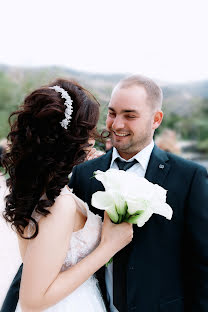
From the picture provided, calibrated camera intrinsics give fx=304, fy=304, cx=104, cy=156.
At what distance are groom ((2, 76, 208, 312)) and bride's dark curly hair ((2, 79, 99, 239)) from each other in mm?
524

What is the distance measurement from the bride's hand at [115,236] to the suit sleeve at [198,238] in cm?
52

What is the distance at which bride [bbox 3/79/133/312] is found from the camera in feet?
5.30

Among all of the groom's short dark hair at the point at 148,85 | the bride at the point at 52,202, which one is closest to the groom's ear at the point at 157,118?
the groom's short dark hair at the point at 148,85

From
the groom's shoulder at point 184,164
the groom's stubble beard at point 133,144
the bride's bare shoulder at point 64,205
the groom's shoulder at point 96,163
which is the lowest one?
the groom's shoulder at point 96,163

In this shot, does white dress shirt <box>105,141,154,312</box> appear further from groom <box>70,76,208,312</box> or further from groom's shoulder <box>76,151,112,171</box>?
groom's shoulder <box>76,151,112,171</box>

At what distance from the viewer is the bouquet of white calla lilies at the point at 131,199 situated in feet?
5.58

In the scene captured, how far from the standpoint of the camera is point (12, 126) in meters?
1.83

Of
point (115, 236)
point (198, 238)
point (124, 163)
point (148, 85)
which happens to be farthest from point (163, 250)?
point (148, 85)

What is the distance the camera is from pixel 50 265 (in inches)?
63.1

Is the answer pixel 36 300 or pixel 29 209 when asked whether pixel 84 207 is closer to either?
pixel 29 209

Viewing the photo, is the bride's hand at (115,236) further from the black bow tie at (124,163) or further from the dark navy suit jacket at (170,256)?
the black bow tie at (124,163)

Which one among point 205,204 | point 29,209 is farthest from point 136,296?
point 29,209

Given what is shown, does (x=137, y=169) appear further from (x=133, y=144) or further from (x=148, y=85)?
(x=148, y=85)

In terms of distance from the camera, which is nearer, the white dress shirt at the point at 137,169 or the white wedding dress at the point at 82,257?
the white wedding dress at the point at 82,257
